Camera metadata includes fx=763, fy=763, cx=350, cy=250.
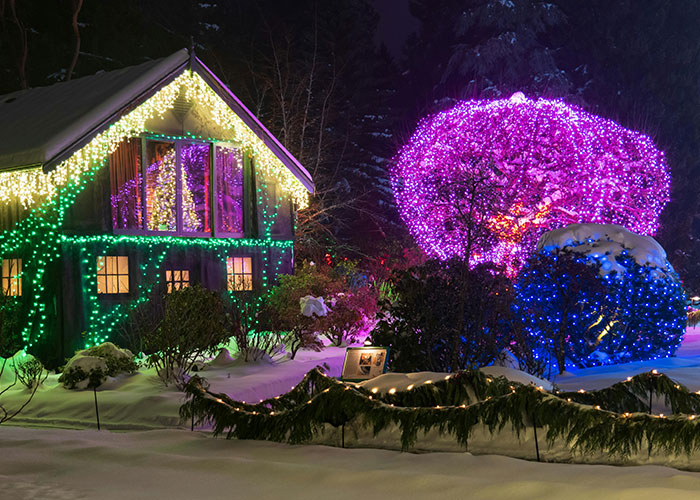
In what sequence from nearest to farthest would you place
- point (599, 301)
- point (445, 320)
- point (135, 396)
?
point (135, 396) < point (445, 320) < point (599, 301)

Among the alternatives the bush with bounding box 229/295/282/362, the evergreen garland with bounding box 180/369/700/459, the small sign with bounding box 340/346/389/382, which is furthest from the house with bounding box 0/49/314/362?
the evergreen garland with bounding box 180/369/700/459

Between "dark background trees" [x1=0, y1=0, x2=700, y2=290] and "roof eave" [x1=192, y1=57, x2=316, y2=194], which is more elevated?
"dark background trees" [x1=0, y1=0, x2=700, y2=290]

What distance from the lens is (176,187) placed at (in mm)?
17062

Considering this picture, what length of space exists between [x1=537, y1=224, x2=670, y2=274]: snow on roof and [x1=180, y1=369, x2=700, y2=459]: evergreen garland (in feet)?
19.8

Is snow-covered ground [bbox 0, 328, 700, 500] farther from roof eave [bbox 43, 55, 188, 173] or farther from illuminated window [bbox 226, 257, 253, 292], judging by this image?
illuminated window [bbox 226, 257, 253, 292]

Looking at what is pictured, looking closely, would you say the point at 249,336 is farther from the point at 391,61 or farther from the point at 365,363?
the point at 391,61

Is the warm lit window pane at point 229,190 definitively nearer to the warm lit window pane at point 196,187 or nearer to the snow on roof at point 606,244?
the warm lit window pane at point 196,187

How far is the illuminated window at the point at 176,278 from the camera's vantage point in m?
16.8

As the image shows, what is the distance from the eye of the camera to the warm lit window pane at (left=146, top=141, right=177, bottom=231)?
1706cm

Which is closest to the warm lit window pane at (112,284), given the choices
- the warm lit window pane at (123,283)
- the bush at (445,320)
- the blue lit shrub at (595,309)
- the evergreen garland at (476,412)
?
the warm lit window pane at (123,283)

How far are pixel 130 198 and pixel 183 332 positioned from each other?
513 centimetres

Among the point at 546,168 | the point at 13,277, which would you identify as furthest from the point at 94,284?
the point at 546,168

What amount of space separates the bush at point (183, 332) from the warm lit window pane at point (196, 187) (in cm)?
476

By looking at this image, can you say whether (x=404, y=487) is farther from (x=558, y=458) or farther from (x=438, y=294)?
(x=438, y=294)
